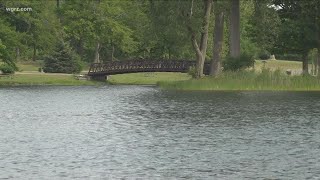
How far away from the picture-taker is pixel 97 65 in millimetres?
83438

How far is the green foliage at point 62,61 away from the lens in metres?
83.4

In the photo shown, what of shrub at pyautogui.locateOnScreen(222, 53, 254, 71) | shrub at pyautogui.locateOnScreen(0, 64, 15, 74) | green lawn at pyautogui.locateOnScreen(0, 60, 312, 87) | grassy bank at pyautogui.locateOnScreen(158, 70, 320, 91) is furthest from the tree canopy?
grassy bank at pyautogui.locateOnScreen(158, 70, 320, 91)

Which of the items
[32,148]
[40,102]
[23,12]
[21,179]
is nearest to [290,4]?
[40,102]

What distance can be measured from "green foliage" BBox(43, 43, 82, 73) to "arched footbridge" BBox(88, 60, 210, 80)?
118 inches

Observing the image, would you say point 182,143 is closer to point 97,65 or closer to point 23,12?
point 97,65

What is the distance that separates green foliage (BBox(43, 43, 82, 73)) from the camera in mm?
83375

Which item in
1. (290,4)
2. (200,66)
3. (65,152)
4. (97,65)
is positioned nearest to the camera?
(65,152)

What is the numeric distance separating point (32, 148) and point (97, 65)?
60.0m

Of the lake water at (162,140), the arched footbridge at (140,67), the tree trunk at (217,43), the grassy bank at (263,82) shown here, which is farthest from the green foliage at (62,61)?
the lake water at (162,140)

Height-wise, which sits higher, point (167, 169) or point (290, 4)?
point (290, 4)

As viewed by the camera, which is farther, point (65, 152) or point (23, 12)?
point (23, 12)

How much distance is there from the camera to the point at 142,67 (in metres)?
80.2

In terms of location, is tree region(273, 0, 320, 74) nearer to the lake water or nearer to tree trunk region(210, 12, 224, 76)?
tree trunk region(210, 12, 224, 76)

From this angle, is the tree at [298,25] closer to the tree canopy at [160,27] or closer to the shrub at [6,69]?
the tree canopy at [160,27]
